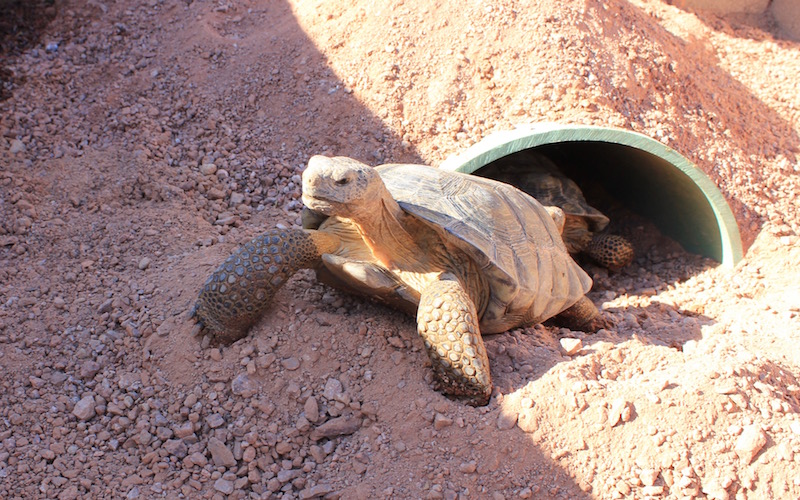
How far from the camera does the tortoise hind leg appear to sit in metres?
5.10

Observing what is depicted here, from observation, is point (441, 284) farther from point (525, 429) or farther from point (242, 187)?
point (242, 187)

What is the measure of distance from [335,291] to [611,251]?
94.9 inches

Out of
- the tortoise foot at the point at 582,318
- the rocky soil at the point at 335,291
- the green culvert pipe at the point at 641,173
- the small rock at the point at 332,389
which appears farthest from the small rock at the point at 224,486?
the green culvert pipe at the point at 641,173

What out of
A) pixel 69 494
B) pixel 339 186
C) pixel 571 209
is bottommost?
pixel 69 494

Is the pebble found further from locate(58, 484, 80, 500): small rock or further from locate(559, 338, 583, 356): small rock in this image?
locate(559, 338, 583, 356): small rock

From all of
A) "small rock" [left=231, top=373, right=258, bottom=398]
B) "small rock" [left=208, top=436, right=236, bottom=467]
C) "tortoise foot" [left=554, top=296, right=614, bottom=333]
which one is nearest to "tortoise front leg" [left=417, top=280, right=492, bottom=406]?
"small rock" [left=231, top=373, right=258, bottom=398]

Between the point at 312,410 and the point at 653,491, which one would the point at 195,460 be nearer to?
the point at 312,410

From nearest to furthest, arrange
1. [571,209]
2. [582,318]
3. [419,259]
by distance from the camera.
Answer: [419,259] < [582,318] < [571,209]

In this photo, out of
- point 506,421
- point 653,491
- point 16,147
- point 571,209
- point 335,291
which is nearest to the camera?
point 653,491

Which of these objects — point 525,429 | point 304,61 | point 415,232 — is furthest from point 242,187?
point 525,429

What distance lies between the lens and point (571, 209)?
5.07 metres

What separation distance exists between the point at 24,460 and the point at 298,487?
1.12 meters

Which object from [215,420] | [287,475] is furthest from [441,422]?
[215,420]

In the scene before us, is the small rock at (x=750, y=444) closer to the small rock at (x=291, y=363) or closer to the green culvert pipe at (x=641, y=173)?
the small rock at (x=291, y=363)
